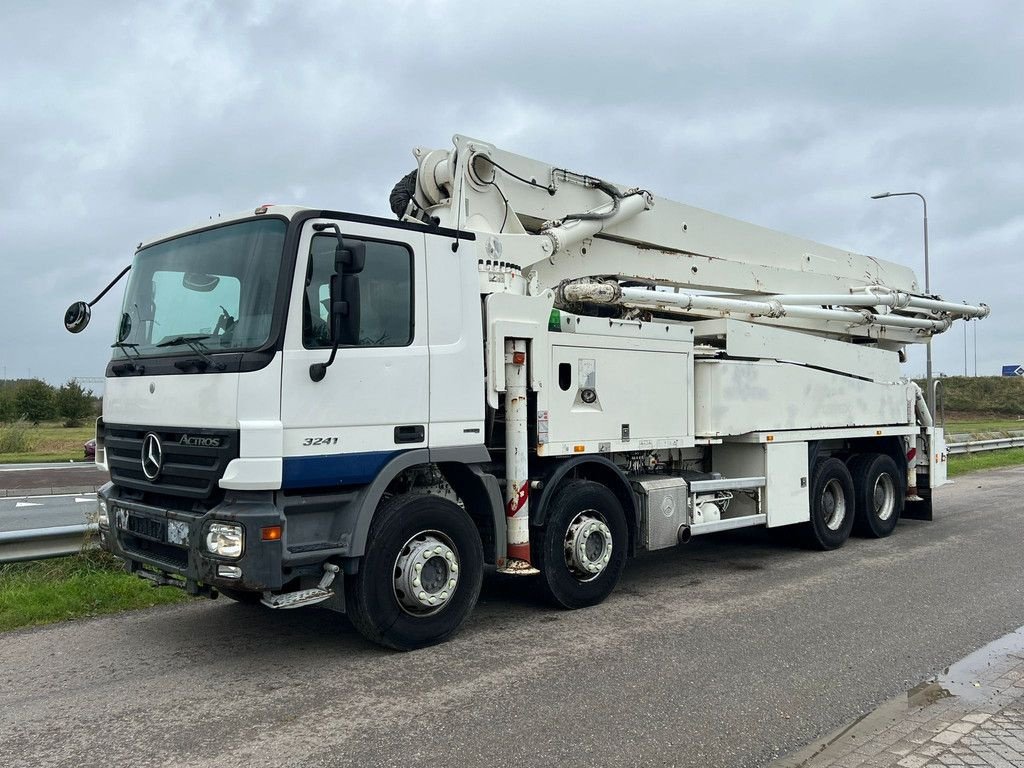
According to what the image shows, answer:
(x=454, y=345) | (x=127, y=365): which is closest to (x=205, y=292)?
(x=127, y=365)

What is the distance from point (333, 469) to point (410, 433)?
64 cm

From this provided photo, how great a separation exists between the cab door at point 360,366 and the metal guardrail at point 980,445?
20.8 meters

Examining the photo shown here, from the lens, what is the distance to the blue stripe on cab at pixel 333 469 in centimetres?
527

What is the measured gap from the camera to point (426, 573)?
584 centimetres

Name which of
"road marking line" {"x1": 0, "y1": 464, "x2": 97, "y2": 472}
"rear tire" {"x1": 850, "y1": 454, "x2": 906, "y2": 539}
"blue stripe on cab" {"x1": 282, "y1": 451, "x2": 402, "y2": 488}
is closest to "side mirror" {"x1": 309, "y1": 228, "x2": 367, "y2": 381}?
"blue stripe on cab" {"x1": 282, "y1": 451, "x2": 402, "y2": 488}

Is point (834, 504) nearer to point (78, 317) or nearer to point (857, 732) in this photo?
point (857, 732)

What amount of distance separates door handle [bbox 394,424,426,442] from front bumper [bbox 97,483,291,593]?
976mm

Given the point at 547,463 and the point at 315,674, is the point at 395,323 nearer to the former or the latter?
the point at 547,463

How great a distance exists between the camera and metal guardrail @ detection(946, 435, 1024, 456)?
2336 centimetres

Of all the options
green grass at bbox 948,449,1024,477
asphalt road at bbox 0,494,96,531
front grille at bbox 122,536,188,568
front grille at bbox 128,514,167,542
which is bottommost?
asphalt road at bbox 0,494,96,531

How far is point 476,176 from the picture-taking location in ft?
23.4

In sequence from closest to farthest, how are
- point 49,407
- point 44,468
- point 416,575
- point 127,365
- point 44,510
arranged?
point 416,575 < point 127,365 < point 44,510 < point 44,468 < point 49,407

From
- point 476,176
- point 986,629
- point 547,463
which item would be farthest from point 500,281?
point 986,629

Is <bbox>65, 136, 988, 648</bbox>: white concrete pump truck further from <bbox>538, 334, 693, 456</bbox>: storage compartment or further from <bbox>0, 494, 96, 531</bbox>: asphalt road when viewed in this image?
<bbox>0, 494, 96, 531</bbox>: asphalt road
